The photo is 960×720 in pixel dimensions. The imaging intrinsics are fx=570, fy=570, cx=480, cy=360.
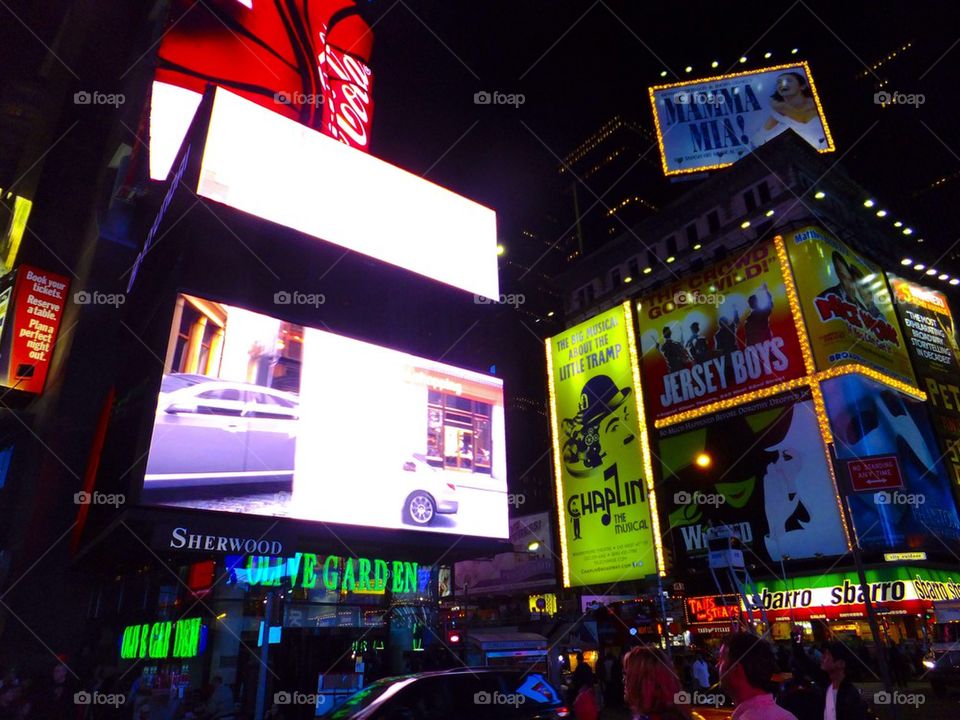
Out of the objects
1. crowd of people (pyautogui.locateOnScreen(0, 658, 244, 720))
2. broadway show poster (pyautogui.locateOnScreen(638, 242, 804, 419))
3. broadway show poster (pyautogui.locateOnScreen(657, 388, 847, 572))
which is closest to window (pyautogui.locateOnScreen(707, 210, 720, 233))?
broadway show poster (pyautogui.locateOnScreen(638, 242, 804, 419))

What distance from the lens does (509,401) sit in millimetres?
50125

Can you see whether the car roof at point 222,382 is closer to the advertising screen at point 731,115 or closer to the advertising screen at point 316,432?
the advertising screen at point 316,432

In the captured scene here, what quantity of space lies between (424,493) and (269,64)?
533 inches

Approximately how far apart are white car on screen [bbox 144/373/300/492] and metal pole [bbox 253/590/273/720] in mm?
2501

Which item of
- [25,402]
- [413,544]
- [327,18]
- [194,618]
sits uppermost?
[327,18]

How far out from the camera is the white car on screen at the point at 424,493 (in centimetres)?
1310

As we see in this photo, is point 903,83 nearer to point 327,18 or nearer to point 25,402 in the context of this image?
point 327,18

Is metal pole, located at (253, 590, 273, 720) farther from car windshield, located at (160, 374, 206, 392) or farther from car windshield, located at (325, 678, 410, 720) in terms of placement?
car windshield, located at (160, 374, 206, 392)

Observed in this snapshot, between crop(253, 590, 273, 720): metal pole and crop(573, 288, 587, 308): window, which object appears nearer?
crop(253, 590, 273, 720): metal pole

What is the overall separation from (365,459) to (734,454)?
849 inches

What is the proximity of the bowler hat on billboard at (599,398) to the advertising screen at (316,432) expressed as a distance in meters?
19.3

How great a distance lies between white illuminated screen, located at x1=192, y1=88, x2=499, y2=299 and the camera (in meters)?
12.9

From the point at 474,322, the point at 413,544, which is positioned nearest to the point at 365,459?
the point at 413,544

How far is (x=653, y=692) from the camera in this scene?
142 inches
